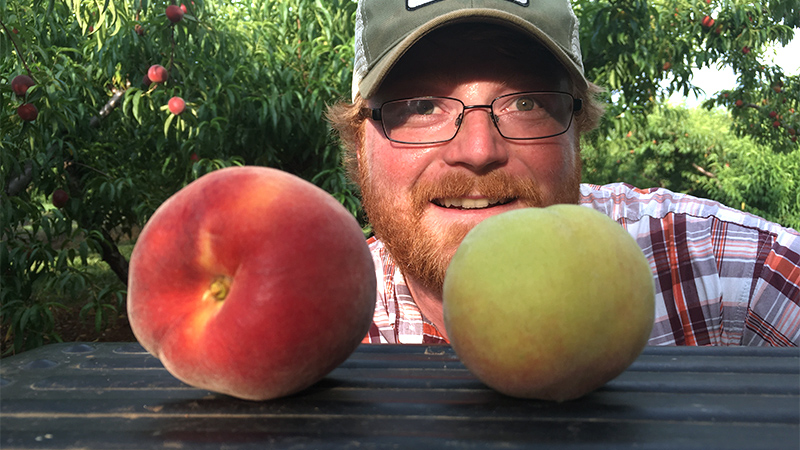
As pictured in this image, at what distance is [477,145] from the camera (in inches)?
53.7

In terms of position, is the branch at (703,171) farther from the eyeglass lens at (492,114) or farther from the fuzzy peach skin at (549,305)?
the fuzzy peach skin at (549,305)

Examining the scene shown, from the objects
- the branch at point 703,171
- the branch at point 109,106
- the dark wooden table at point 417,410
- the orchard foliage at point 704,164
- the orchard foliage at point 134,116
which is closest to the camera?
the dark wooden table at point 417,410

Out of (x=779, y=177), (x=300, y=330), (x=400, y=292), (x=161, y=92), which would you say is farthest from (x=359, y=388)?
(x=779, y=177)

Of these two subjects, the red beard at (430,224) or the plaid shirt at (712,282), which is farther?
the plaid shirt at (712,282)

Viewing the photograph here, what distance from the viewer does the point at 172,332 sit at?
64 centimetres

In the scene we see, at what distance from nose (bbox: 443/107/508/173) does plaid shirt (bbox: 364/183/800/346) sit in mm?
449

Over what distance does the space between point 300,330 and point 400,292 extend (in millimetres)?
1204

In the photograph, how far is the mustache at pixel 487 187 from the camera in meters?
1.39

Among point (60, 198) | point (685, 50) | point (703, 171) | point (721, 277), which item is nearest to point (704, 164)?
point (703, 171)

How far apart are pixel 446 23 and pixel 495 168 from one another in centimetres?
34

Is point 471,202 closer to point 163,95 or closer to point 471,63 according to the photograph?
point 471,63

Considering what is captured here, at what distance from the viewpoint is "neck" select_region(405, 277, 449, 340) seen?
167 centimetres

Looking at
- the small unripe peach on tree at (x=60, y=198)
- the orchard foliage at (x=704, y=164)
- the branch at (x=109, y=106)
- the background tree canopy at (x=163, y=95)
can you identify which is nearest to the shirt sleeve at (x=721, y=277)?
the background tree canopy at (x=163, y=95)

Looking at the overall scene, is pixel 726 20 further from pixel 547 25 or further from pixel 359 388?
pixel 359 388
